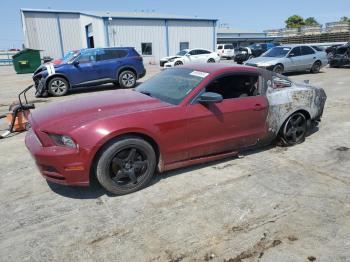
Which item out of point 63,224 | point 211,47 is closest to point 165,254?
point 63,224

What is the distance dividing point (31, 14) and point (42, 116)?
3355 centimetres

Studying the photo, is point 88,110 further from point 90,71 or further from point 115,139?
point 90,71

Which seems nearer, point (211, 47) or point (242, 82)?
point (242, 82)

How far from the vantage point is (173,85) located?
455cm

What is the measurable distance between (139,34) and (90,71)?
19811 mm

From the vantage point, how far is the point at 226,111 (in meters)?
4.34

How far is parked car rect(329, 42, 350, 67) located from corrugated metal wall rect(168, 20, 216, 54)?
16.8 m

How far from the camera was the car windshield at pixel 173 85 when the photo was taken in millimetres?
4254

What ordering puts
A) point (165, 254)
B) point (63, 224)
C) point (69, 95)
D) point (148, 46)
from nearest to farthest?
point (165, 254), point (63, 224), point (69, 95), point (148, 46)

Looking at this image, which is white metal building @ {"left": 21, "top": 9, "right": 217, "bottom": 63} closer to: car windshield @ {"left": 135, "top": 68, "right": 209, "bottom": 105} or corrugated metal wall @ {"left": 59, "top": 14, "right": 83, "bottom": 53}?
corrugated metal wall @ {"left": 59, "top": 14, "right": 83, "bottom": 53}

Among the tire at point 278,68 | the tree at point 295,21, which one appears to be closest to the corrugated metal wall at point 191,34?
the tire at point 278,68

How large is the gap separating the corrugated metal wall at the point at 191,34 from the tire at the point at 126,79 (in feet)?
65.4

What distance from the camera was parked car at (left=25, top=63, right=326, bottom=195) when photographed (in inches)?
138

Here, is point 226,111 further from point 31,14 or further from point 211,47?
point 31,14
